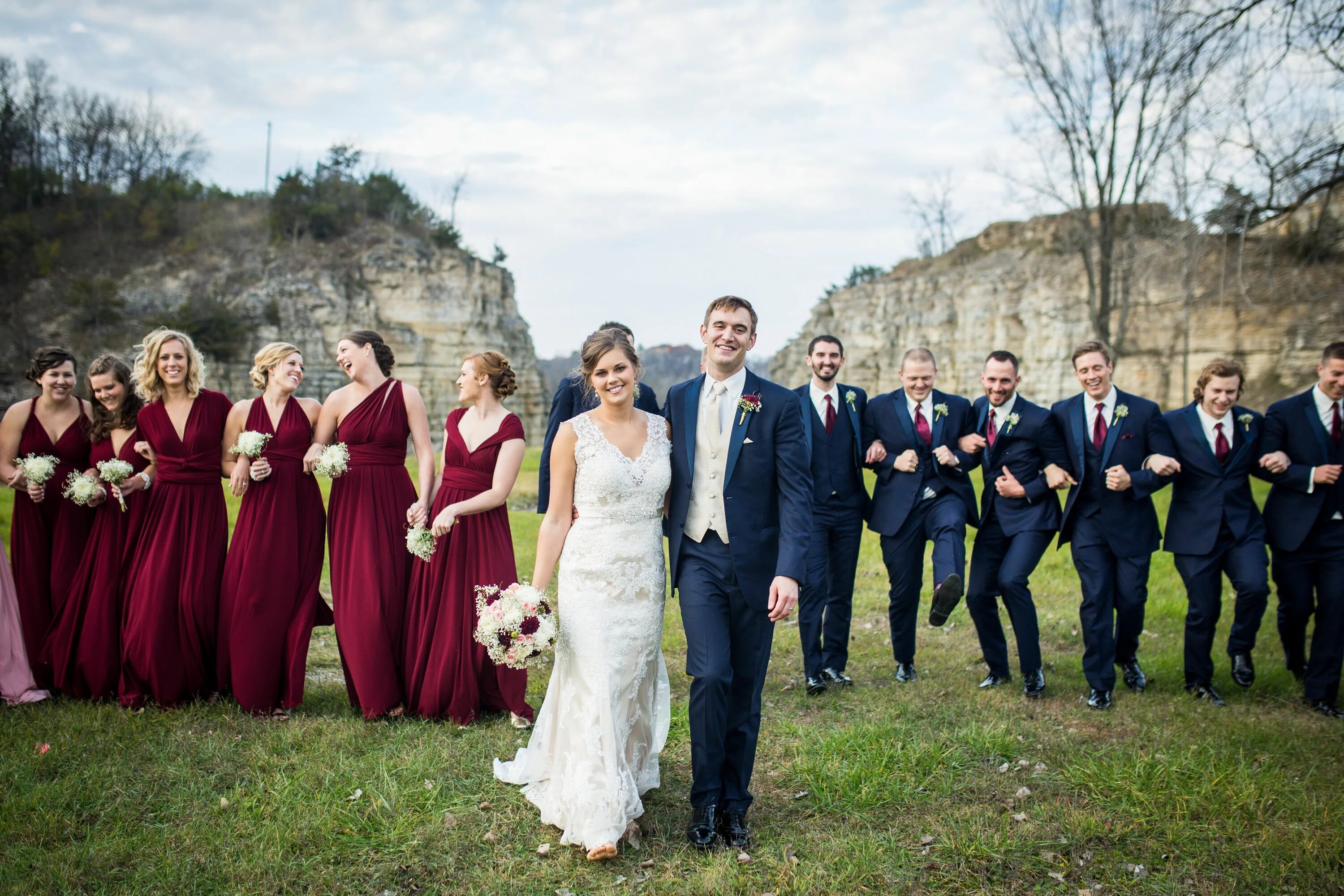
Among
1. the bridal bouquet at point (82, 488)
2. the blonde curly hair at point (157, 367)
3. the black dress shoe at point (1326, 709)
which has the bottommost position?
the black dress shoe at point (1326, 709)

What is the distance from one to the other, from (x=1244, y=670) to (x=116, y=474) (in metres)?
9.64

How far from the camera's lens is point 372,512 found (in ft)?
21.8

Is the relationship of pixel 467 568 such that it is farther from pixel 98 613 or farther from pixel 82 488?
pixel 82 488

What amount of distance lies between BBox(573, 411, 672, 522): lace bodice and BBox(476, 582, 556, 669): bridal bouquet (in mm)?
541

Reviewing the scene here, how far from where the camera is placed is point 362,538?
659 centimetres

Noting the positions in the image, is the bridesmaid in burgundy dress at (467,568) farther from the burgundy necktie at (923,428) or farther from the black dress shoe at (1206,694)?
the black dress shoe at (1206,694)

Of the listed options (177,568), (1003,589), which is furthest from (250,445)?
→ (1003,589)

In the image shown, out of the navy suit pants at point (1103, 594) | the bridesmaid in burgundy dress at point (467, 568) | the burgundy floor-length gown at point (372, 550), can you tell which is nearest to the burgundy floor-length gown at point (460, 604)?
the bridesmaid in burgundy dress at point (467, 568)

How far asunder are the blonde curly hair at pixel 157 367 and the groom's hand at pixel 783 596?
4878 millimetres

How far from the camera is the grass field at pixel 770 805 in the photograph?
4.27m

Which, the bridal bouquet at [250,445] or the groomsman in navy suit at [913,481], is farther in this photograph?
the groomsman in navy suit at [913,481]

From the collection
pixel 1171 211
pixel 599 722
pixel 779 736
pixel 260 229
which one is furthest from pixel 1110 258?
pixel 260 229

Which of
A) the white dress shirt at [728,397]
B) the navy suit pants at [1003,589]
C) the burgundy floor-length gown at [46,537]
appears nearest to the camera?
the white dress shirt at [728,397]

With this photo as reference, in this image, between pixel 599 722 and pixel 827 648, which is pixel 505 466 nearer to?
pixel 599 722
